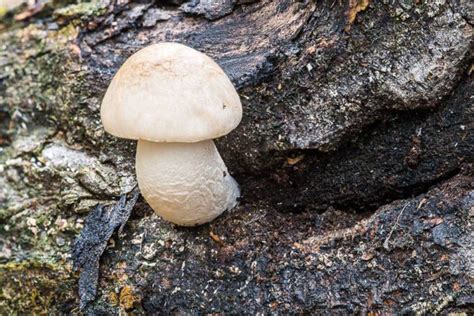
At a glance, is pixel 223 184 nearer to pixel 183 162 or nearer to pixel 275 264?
pixel 183 162

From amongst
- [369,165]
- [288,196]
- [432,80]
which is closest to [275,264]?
[288,196]

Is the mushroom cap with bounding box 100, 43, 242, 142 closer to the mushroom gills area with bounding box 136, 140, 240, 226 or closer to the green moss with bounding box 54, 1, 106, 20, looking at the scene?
the mushroom gills area with bounding box 136, 140, 240, 226

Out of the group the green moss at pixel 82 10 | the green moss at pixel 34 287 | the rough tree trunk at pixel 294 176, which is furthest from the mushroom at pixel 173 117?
the green moss at pixel 82 10

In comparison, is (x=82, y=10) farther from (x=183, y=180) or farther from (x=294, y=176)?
(x=294, y=176)

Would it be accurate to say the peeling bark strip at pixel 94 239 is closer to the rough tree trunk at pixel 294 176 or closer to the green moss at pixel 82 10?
the rough tree trunk at pixel 294 176

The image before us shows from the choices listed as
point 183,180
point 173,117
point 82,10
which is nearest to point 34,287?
point 183,180
